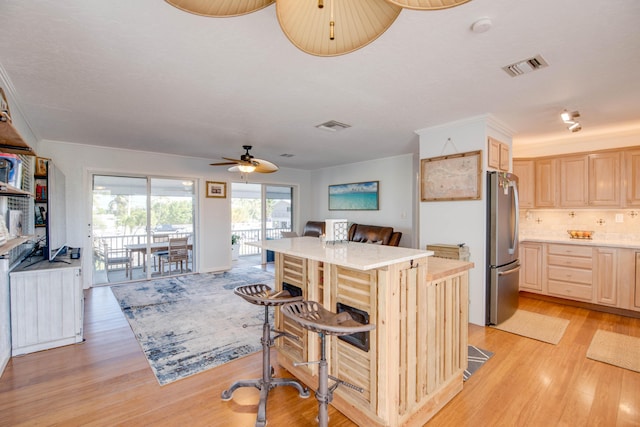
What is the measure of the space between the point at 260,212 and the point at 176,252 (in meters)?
2.24

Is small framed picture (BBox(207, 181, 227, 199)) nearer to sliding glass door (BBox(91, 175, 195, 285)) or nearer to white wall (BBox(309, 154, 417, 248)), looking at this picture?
sliding glass door (BBox(91, 175, 195, 285))

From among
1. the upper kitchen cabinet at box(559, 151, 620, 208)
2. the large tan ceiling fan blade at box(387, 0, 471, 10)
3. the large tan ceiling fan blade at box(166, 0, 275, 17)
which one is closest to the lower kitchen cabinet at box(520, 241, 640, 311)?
the upper kitchen cabinet at box(559, 151, 620, 208)

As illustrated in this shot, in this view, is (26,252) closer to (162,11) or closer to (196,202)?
(196,202)

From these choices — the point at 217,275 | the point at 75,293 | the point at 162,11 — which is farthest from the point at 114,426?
the point at 217,275

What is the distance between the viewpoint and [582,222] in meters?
4.54

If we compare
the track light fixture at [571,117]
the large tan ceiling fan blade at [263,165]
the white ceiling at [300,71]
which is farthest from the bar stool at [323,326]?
the track light fixture at [571,117]

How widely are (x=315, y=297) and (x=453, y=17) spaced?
1999mm

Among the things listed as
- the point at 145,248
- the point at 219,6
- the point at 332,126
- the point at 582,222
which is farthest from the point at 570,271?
the point at 145,248

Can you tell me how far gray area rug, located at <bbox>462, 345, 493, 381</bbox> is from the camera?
8.18 feet

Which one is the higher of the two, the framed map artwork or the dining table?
the framed map artwork

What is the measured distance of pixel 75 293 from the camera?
9.86 feet

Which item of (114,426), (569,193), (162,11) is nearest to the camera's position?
(162,11)

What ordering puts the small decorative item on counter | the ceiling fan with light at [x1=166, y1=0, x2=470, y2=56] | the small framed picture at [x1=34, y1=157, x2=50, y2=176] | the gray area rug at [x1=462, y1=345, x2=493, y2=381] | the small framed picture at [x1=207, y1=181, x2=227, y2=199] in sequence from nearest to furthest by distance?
1. the ceiling fan with light at [x1=166, y1=0, x2=470, y2=56]
2. the gray area rug at [x1=462, y1=345, x2=493, y2=381]
3. the small framed picture at [x1=34, y1=157, x2=50, y2=176]
4. the small decorative item on counter
5. the small framed picture at [x1=207, y1=181, x2=227, y2=199]

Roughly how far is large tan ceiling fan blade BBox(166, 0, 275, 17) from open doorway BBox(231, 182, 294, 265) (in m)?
6.26
